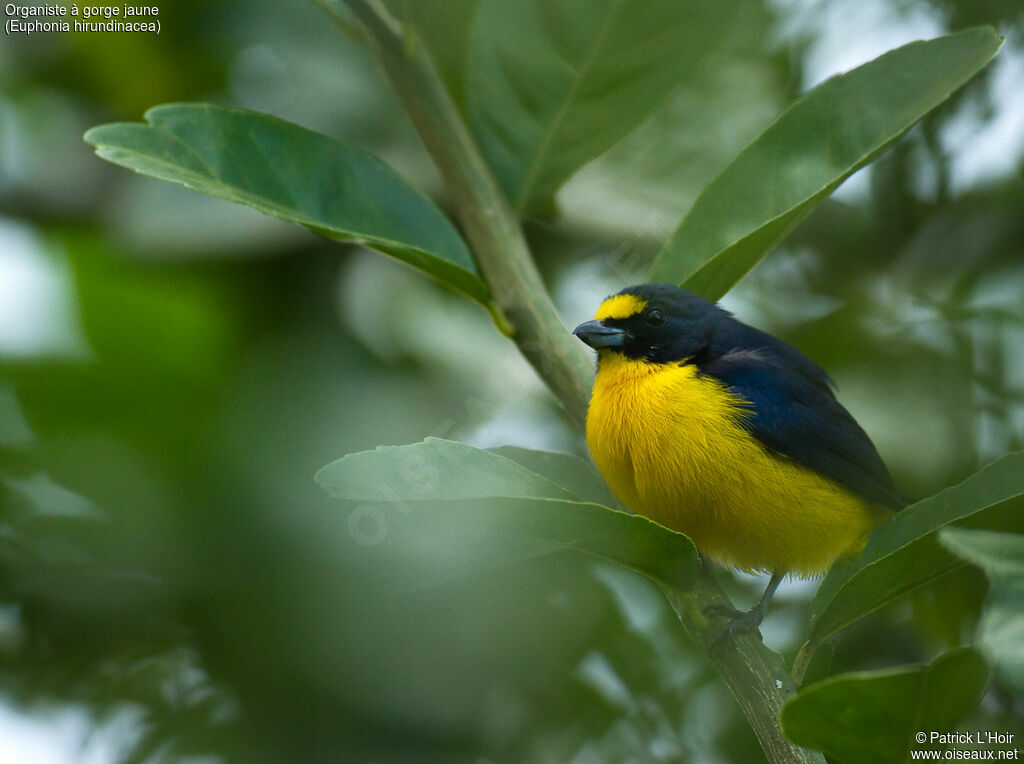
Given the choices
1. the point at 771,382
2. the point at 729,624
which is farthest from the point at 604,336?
the point at 729,624

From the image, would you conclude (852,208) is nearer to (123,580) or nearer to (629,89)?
(629,89)

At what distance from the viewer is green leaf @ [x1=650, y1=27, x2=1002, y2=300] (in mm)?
1676

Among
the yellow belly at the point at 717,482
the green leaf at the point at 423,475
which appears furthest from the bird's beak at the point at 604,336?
the green leaf at the point at 423,475

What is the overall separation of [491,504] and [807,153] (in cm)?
91

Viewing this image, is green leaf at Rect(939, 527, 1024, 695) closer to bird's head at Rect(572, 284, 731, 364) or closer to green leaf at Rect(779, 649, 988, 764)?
green leaf at Rect(779, 649, 988, 764)

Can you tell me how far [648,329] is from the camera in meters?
2.62

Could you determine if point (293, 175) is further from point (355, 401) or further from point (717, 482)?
point (717, 482)

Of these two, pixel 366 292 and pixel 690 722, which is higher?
pixel 366 292

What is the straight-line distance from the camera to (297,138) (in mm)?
1777

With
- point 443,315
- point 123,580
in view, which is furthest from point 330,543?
point 443,315

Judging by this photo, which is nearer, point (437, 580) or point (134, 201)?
point (437, 580)

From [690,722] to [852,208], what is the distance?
5.74 ft

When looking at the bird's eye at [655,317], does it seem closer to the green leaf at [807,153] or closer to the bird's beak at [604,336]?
the bird's beak at [604,336]

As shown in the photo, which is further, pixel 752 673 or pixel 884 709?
pixel 752 673
